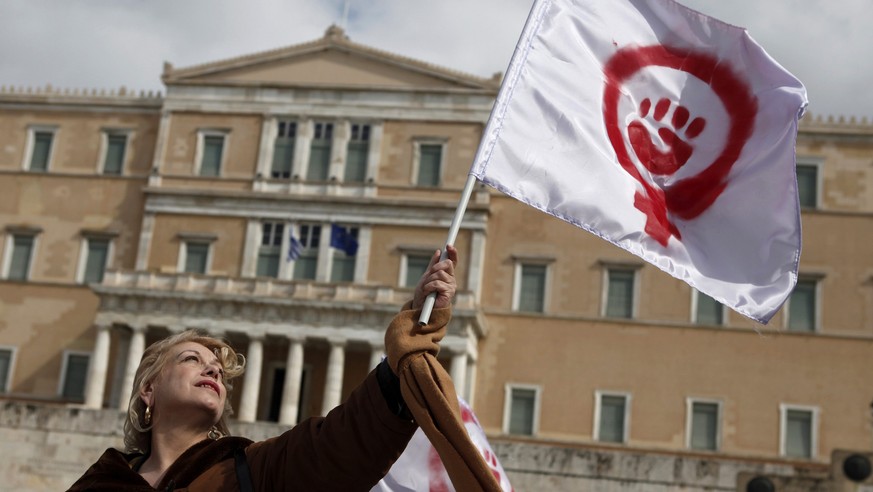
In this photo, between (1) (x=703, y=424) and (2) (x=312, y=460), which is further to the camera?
(1) (x=703, y=424)

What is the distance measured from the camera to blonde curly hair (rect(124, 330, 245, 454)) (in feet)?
13.9

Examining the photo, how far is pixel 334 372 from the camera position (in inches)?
1237

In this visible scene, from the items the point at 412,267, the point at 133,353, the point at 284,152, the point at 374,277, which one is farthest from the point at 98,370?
the point at 412,267

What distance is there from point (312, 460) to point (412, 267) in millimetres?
29697

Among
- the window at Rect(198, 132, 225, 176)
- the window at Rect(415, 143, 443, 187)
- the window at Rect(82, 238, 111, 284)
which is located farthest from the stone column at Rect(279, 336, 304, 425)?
the window at Rect(82, 238, 111, 284)

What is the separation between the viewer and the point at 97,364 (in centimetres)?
3234

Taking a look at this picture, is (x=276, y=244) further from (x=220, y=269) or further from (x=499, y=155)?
(x=499, y=155)

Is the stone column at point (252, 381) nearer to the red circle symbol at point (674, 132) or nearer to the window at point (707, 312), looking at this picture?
the window at point (707, 312)

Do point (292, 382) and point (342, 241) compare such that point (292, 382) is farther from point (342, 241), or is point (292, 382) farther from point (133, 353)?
point (133, 353)

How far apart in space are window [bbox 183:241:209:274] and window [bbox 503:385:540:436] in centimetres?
904

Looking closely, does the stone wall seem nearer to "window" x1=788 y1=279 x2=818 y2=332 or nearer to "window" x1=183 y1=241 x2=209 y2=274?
"window" x1=788 y1=279 x2=818 y2=332

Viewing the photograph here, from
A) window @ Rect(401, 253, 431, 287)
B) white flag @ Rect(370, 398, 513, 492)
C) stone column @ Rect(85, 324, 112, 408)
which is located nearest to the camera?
white flag @ Rect(370, 398, 513, 492)

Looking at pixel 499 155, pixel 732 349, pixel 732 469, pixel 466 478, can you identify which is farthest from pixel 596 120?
pixel 732 349

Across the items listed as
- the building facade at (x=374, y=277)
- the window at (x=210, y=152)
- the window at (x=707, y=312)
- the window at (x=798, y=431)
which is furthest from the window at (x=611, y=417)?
the window at (x=210, y=152)
